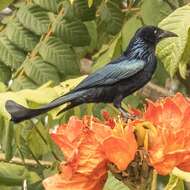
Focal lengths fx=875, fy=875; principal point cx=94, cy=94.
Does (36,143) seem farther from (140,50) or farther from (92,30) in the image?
(140,50)

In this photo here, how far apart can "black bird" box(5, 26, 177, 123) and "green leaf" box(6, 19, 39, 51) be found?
25.4 inches

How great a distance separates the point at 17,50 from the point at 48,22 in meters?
0.12

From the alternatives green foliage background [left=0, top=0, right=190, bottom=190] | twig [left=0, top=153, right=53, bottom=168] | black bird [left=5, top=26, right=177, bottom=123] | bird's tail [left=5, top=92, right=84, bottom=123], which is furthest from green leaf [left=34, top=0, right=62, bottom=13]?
bird's tail [left=5, top=92, right=84, bottom=123]

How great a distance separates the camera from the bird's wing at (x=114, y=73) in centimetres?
175

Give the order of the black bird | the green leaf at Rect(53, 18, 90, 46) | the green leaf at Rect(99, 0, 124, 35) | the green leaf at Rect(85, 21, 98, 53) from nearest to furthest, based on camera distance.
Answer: the black bird → the green leaf at Rect(53, 18, 90, 46) → the green leaf at Rect(99, 0, 124, 35) → the green leaf at Rect(85, 21, 98, 53)

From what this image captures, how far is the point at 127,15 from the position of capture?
2604mm

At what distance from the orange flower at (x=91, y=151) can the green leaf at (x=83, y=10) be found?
3.27ft

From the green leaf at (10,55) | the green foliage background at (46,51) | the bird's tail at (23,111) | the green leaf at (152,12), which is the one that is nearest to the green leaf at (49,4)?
the green foliage background at (46,51)

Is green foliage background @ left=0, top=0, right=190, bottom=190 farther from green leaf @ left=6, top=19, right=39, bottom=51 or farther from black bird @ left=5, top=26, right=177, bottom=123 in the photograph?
black bird @ left=5, top=26, right=177, bottom=123

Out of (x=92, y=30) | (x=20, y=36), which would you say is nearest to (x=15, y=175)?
(x=20, y=36)

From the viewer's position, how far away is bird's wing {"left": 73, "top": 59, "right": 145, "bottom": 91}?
1753 mm

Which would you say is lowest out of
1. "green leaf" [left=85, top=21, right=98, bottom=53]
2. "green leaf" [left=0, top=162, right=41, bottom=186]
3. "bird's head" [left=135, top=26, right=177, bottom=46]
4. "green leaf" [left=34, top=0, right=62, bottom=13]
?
"green leaf" [left=0, top=162, right=41, bottom=186]

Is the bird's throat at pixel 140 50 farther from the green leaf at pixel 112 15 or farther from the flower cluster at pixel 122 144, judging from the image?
the green leaf at pixel 112 15

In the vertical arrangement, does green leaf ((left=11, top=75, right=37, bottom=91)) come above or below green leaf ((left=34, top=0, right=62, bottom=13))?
below
